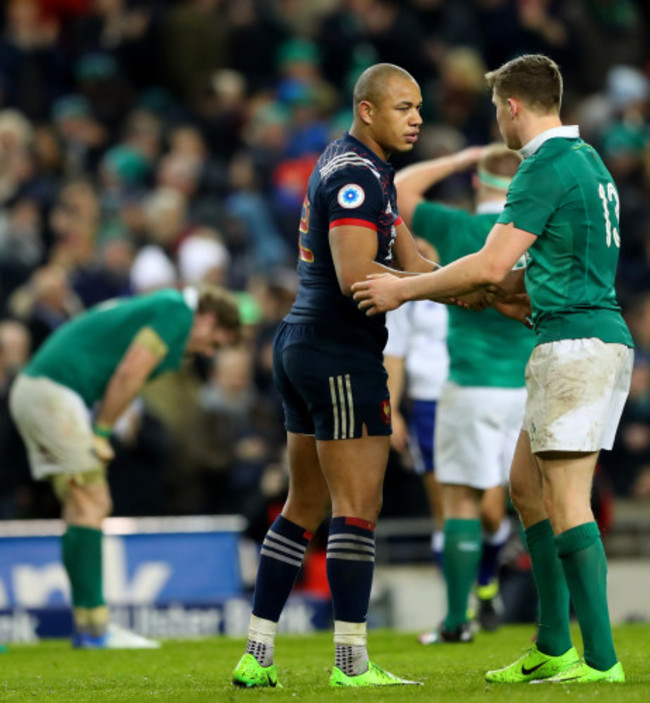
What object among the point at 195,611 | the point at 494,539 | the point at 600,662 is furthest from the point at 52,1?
the point at 600,662

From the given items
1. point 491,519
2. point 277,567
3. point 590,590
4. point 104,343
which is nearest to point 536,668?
point 590,590

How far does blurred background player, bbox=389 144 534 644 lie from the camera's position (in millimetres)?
9414

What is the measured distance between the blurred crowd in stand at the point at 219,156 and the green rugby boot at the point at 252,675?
608cm

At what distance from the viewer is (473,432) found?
9.47 meters

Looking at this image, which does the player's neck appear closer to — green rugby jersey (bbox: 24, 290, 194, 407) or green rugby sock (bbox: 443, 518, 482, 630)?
green rugby sock (bbox: 443, 518, 482, 630)

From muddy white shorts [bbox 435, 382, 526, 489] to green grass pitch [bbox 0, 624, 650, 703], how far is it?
3.18 ft

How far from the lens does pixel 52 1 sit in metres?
18.5

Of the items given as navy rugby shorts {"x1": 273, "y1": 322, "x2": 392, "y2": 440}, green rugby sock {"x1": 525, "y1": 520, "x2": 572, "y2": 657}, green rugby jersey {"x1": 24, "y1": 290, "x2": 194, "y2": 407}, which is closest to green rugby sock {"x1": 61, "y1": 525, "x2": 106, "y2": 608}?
green rugby jersey {"x1": 24, "y1": 290, "x2": 194, "y2": 407}

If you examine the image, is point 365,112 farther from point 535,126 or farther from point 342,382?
point 342,382

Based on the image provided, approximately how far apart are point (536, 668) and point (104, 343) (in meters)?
4.20

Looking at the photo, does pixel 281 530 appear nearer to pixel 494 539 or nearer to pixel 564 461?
pixel 564 461

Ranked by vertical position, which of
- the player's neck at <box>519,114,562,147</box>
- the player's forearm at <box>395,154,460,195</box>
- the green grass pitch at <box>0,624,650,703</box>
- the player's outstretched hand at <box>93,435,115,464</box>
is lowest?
the green grass pitch at <box>0,624,650,703</box>

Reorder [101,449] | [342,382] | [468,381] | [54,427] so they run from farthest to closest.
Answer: [54,427] < [101,449] < [468,381] < [342,382]

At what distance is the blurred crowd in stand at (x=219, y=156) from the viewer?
1373 cm
